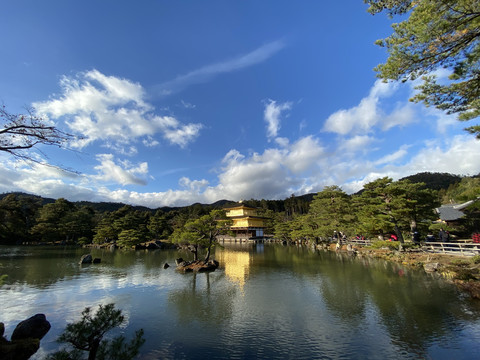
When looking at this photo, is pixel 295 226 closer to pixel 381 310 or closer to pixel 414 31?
pixel 381 310

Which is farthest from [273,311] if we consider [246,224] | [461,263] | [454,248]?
[246,224]

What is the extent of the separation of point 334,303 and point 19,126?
10.5 metres

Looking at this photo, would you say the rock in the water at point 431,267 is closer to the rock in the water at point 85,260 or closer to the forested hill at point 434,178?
the rock in the water at point 85,260

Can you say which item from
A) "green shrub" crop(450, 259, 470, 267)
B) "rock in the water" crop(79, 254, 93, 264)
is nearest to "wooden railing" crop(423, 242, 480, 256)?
"green shrub" crop(450, 259, 470, 267)

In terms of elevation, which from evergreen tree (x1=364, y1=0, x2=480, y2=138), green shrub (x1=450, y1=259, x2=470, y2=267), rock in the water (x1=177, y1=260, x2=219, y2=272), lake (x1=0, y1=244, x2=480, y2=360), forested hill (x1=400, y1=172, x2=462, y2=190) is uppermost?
forested hill (x1=400, y1=172, x2=462, y2=190)

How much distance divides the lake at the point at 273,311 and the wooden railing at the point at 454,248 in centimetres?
302

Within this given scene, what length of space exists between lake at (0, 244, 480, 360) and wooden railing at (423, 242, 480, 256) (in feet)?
9.91

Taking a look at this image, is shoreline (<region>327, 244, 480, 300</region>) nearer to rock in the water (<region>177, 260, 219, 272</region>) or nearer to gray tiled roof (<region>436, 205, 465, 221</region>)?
gray tiled roof (<region>436, 205, 465, 221</region>)

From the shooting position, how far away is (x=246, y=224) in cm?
4806

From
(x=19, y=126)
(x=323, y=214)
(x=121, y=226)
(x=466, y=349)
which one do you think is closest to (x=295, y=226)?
(x=323, y=214)

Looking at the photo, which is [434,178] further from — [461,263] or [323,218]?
[461,263]

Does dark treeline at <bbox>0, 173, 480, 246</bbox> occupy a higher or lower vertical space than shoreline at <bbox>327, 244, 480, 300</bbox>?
higher

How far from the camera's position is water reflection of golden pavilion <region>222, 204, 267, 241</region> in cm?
4606

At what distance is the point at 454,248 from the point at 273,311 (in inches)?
541
